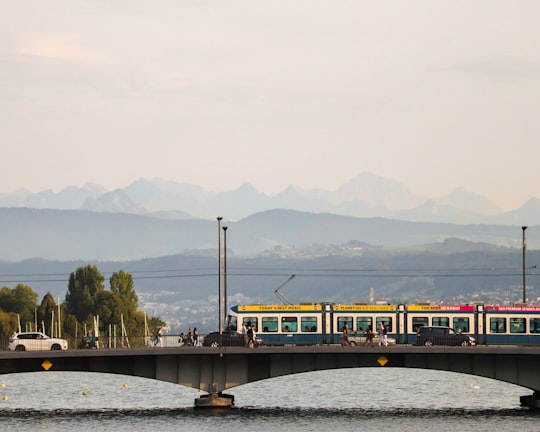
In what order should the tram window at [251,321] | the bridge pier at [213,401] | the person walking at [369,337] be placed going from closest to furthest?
the bridge pier at [213,401] < the person walking at [369,337] < the tram window at [251,321]

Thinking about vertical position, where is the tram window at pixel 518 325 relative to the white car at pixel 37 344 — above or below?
above

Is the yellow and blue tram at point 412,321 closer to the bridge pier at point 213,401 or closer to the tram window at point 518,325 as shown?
the tram window at point 518,325

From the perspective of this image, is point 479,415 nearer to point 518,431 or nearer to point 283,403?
point 518,431

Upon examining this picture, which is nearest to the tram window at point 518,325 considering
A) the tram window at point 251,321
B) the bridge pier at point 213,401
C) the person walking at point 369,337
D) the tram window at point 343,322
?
the person walking at point 369,337

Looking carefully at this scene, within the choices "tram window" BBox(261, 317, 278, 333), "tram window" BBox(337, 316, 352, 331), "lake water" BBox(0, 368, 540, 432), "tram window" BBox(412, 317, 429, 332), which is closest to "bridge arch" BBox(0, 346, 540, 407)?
"lake water" BBox(0, 368, 540, 432)

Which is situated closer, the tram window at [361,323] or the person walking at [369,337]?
→ the person walking at [369,337]

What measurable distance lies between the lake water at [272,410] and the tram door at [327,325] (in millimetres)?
7024

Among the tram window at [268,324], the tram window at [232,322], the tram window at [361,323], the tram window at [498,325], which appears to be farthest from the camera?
the tram window at [232,322]

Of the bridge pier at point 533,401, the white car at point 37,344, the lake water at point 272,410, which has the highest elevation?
the white car at point 37,344

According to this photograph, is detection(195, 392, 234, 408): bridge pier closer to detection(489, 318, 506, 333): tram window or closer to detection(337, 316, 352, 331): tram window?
detection(337, 316, 352, 331): tram window

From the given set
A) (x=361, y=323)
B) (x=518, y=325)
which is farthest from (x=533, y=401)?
(x=361, y=323)

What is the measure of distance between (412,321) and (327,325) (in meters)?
8.31

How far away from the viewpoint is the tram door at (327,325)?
13525cm

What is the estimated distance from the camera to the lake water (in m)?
116
